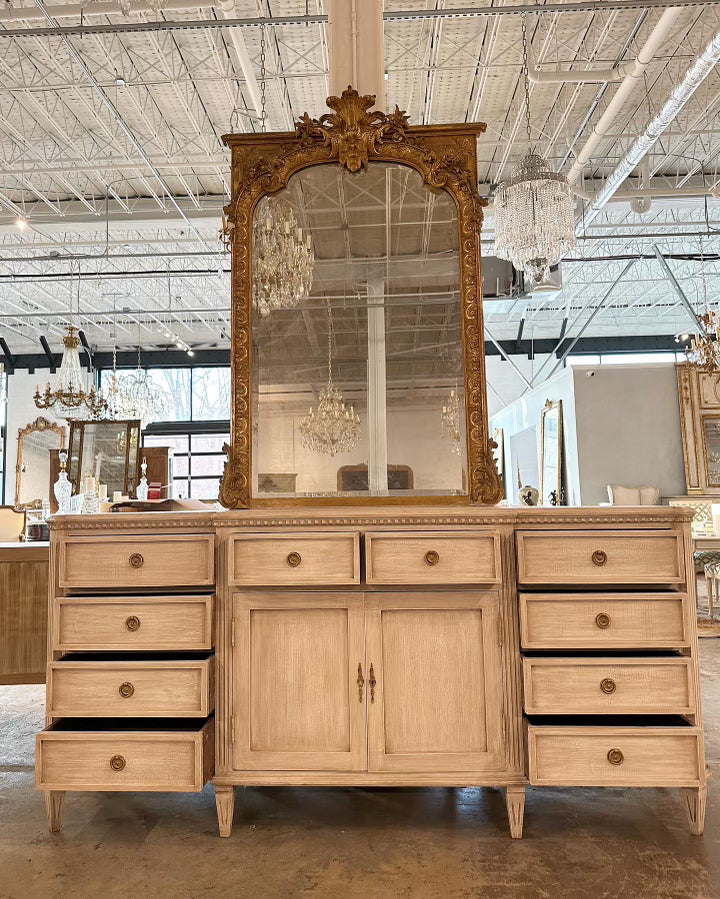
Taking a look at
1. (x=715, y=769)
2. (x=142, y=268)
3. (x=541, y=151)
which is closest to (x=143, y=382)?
(x=142, y=268)

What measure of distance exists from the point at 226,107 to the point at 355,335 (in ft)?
21.2

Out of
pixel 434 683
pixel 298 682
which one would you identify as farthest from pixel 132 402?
pixel 434 683

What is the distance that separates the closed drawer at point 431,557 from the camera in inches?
98.3

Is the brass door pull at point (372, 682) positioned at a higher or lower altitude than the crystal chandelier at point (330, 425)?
lower

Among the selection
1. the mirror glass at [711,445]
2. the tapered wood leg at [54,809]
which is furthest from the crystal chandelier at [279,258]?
the mirror glass at [711,445]

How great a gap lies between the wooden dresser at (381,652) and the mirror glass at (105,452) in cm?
250

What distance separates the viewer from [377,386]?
2.98 metres

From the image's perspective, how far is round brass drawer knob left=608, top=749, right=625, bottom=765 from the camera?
2398 mm

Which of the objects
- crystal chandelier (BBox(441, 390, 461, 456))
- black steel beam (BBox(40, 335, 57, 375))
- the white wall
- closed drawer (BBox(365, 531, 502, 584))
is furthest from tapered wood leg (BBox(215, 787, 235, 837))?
black steel beam (BBox(40, 335, 57, 375))

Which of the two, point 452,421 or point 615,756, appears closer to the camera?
point 615,756

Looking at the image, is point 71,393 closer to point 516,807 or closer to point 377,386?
point 377,386

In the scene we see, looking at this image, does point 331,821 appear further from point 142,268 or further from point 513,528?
point 142,268

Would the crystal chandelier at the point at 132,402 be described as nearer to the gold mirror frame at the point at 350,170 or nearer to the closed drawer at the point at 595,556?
the gold mirror frame at the point at 350,170

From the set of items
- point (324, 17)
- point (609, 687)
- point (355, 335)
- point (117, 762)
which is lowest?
point (117, 762)
